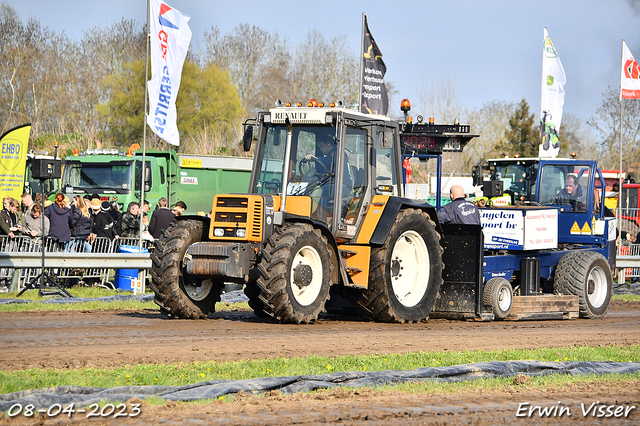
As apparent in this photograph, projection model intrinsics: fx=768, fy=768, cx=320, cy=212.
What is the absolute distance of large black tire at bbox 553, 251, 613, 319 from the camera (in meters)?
12.7

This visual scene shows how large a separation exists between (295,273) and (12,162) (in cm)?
1099

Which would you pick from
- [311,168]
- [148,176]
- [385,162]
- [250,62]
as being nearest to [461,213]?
[385,162]

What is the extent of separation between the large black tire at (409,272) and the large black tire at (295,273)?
92 centimetres

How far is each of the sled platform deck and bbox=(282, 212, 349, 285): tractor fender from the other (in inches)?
133

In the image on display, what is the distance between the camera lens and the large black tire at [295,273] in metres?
9.02

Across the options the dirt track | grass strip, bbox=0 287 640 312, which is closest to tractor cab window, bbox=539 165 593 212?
the dirt track

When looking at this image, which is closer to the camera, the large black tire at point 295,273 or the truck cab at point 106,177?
the large black tire at point 295,273

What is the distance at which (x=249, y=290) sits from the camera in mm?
10617

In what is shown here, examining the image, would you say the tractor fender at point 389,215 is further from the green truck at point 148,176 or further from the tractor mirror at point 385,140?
the green truck at point 148,176

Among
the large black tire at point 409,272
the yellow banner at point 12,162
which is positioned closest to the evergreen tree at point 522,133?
the yellow banner at point 12,162

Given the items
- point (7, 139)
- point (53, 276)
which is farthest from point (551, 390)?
point (7, 139)

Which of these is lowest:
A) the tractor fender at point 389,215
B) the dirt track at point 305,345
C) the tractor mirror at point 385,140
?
the dirt track at point 305,345

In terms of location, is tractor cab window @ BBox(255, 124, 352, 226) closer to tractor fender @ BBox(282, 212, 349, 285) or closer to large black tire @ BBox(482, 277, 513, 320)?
tractor fender @ BBox(282, 212, 349, 285)

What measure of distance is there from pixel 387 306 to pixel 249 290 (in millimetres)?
1918
